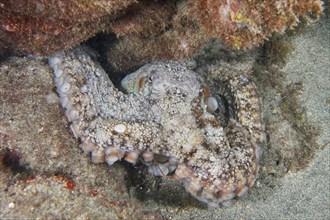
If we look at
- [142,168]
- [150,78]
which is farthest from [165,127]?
[142,168]

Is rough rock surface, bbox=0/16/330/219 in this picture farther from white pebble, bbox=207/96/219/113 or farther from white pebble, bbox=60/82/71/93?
white pebble, bbox=207/96/219/113

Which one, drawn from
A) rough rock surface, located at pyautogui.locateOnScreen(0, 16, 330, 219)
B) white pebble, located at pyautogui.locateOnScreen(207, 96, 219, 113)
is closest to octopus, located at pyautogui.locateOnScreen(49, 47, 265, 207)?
white pebble, located at pyautogui.locateOnScreen(207, 96, 219, 113)

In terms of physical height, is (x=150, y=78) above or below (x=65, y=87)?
below

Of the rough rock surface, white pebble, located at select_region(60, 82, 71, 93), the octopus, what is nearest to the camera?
the rough rock surface

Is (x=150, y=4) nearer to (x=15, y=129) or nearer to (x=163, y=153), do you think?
(x=163, y=153)

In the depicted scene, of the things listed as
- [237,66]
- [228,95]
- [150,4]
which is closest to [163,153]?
[228,95]

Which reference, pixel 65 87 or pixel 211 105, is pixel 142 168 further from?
pixel 65 87

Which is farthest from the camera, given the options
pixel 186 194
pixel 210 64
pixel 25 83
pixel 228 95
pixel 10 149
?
pixel 210 64

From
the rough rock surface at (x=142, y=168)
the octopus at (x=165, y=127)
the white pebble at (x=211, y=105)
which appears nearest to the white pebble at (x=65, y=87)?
the octopus at (x=165, y=127)
